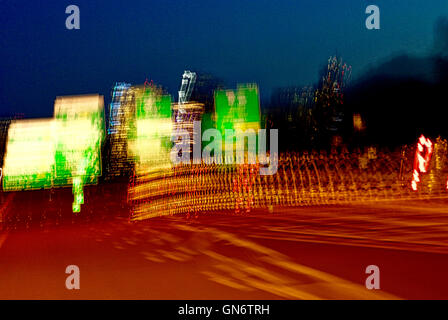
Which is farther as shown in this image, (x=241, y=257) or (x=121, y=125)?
(x=121, y=125)

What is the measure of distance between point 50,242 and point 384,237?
20.1 ft

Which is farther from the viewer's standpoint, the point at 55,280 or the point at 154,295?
the point at 55,280

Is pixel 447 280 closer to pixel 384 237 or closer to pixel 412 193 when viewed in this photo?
pixel 384 237

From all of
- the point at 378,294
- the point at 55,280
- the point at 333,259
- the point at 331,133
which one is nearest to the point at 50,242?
the point at 55,280

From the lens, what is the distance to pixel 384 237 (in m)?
9.46

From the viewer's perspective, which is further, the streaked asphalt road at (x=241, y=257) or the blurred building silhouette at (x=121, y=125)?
the blurred building silhouette at (x=121, y=125)

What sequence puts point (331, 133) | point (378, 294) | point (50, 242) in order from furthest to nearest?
point (331, 133)
point (50, 242)
point (378, 294)

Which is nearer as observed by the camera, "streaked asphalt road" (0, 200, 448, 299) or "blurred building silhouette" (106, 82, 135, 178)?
"streaked asphalt road" (0, 200, 448, 299)

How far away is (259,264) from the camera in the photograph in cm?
750

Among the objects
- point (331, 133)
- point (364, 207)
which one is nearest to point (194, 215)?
point (364, 207)
